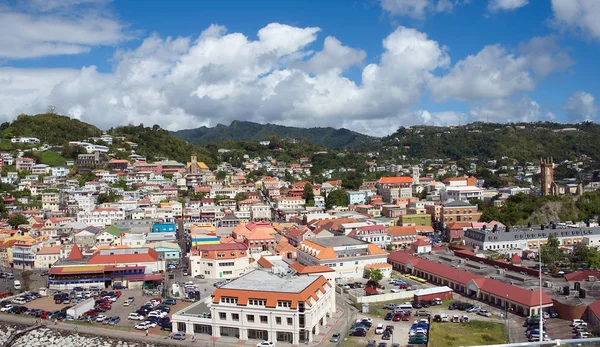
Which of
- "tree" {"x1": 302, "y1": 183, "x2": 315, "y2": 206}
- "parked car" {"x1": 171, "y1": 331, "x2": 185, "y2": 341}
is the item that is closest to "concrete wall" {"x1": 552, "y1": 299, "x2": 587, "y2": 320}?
"parked car" {"x1": 171, "y1": 331, "x2": 185, "y2": 341}

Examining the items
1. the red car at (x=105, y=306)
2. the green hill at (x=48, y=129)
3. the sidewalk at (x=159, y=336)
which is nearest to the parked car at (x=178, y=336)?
the sidewalk at (x=159, y=336)

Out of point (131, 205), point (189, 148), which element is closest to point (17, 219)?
point (131, 205)

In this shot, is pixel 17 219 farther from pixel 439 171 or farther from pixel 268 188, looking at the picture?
pixel 439 171

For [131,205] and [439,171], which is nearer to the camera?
[131,205]

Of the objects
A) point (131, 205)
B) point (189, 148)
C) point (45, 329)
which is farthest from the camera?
point (189, 148)

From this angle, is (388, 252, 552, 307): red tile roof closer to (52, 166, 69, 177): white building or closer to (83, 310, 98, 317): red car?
(83, 310, 98, 317): red car
